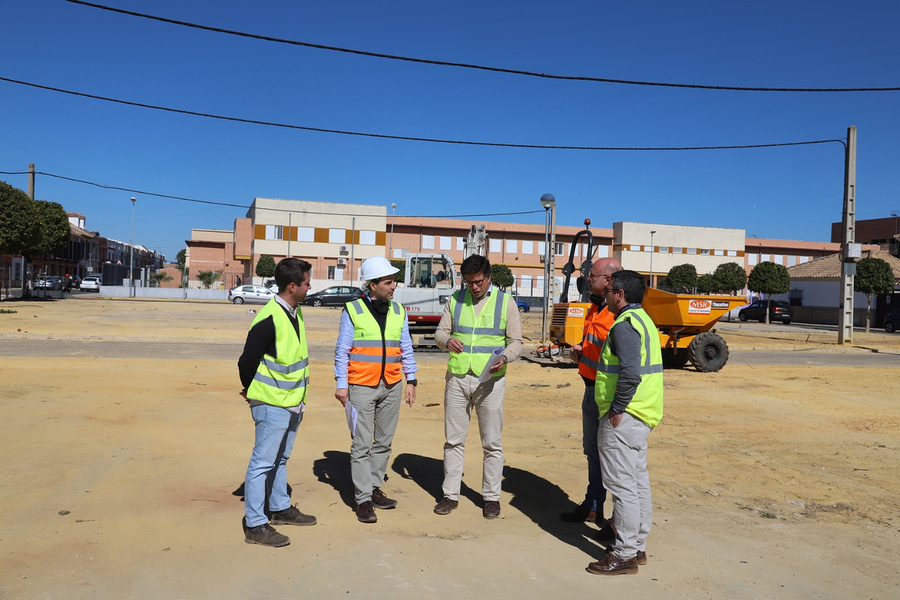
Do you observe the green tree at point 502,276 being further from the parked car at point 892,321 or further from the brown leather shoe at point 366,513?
the brown leather shoe at point 366,513

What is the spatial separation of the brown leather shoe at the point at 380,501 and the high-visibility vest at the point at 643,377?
5.92ft

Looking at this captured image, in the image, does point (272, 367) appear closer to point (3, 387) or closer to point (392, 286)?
point (392, 286)

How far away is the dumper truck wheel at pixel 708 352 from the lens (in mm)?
15258

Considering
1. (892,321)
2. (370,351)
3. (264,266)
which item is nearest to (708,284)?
(892,321)

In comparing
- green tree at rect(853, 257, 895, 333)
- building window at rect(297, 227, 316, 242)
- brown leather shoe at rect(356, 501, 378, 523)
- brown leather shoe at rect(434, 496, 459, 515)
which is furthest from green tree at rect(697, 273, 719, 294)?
brown leather shoe at rect(356, 501, 378, 523)

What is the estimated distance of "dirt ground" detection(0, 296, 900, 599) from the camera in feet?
12.8

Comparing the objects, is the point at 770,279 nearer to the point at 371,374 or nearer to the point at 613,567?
the point at 371,374

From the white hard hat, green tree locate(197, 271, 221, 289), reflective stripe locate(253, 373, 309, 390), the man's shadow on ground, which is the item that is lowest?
the man's shadow on ground

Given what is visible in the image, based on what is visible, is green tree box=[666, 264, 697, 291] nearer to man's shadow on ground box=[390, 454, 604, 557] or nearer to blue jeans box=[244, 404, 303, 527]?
man's shadow on ground box=[390, 454, 604, 557]

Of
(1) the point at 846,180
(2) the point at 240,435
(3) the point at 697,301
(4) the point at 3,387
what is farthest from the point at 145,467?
(1) the point at 846,180

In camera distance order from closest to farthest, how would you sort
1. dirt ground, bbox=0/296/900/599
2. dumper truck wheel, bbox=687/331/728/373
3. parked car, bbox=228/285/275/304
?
dirt ground, bbox=0/296/900/599, dumper truck wheel, bbox=687/331/728/373, parked car, bbox=228/285/275/304

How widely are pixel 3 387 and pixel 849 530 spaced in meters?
10.5

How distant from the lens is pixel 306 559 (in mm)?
4141

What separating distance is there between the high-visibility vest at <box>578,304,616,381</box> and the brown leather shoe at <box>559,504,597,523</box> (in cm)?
95
